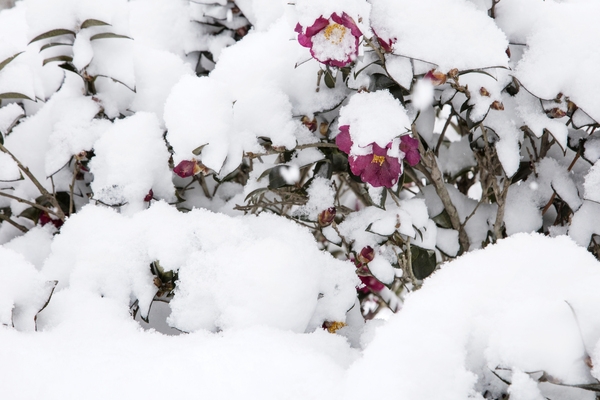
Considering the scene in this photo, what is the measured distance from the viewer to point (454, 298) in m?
0.61

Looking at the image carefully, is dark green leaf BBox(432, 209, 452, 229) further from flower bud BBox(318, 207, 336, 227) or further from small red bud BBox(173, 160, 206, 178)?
small red bud BBox(173, 160, 206, 178)

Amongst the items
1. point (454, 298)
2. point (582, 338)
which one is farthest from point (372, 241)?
point (582, 338)

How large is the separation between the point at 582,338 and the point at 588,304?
39mm

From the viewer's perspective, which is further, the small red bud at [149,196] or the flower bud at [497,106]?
the small red bud at [149,196]

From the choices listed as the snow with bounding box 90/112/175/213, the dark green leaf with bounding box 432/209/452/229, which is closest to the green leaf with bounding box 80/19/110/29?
the snow with bounding box 90/112/175/213

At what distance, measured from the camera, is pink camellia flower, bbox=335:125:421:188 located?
84 cm

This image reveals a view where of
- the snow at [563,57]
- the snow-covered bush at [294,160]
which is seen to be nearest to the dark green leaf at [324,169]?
the snow-covered bush at [294,160]

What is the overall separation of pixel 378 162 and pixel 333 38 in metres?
0.21

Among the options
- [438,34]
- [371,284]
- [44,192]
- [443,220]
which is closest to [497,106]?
[438,34]

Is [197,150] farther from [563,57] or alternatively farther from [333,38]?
[563,57]

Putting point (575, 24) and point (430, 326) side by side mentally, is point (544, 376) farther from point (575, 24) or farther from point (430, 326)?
point (575, 24)

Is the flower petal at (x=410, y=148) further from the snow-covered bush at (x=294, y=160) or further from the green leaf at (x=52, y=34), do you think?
the green leaf at (x=52, y=34)

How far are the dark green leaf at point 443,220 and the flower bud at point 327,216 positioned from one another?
8.2 inches

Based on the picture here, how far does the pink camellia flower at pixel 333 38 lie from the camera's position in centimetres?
73
